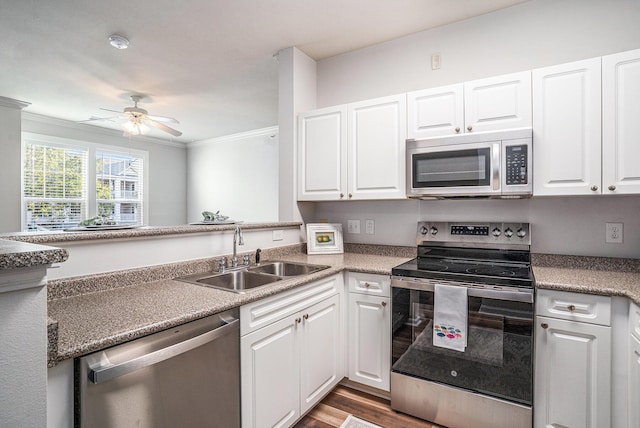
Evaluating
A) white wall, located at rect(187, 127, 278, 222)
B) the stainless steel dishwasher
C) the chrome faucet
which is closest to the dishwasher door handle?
the stainless steel dishwasher

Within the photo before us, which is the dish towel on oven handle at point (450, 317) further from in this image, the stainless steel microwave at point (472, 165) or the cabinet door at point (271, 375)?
the cabinet door at point (271, 375)

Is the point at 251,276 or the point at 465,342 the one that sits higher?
the point at 251,276

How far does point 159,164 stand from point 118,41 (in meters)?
4.09

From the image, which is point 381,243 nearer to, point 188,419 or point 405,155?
point 405,155

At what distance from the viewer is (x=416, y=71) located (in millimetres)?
2580

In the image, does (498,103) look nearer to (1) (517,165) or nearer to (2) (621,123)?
(1) (517,165)

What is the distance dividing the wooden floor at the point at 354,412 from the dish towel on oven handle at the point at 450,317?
0.54 meters

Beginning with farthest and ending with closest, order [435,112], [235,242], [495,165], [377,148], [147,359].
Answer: [377,148], [435,112], [235,242], [495,165], [147,359]

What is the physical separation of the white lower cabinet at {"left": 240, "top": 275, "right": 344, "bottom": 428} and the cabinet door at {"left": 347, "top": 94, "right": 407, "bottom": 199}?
0.75 metres

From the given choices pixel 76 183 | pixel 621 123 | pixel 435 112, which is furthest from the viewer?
pixel 76 183

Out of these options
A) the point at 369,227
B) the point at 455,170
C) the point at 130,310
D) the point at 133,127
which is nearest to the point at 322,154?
the point at 369,227

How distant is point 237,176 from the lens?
237 inches

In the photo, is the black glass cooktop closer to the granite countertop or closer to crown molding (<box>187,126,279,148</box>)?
the granite countertop

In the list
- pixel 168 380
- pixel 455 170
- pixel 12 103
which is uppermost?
pixel 12 103
